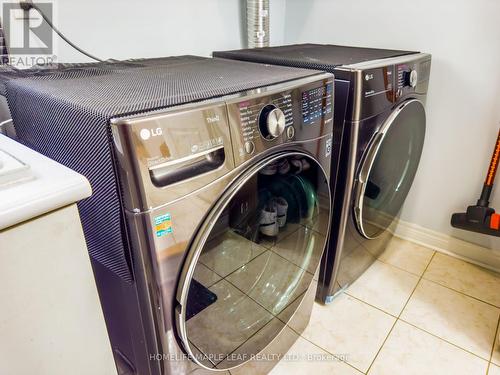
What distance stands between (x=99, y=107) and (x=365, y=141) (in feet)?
2.62

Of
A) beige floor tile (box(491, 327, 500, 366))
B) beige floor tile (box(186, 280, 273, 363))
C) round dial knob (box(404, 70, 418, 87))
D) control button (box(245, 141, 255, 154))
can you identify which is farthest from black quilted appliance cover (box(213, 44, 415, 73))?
beige floor tile (box(491, 327, 500, 366))

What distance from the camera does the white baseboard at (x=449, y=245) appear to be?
1625 millimetres

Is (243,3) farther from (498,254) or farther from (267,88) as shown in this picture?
(498,254)

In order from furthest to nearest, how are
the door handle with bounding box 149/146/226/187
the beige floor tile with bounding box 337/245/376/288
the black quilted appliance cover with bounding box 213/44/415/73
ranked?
the beige floor tile with bounding box 337/245/376/288
the black quilted appliance cover with bounding box 213/44/415/73
the door handle with bounding box 149/146/226/187

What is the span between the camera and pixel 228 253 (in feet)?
2.72

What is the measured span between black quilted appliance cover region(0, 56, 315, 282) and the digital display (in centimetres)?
6

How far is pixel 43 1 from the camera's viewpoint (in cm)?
106

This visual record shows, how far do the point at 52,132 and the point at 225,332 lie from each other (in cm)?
60

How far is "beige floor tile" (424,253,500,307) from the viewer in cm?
151

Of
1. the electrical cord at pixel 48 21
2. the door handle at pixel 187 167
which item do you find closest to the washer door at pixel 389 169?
the door handle at pixel 187 167

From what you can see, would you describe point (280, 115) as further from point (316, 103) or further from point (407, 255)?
point (407, 255)

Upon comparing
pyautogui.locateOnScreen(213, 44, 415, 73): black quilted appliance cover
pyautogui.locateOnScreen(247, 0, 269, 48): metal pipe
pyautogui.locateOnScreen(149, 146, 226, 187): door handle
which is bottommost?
pyautogui.locateOnScreen(149, 146, 226, 187): door handle

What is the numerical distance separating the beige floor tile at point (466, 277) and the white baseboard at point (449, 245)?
0.03m

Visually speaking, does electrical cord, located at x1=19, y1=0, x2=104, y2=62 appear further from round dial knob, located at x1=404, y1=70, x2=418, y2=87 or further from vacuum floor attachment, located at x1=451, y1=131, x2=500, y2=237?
vacuum floor attachment, located at x1=451, y1=131, x2=500, y2=237
